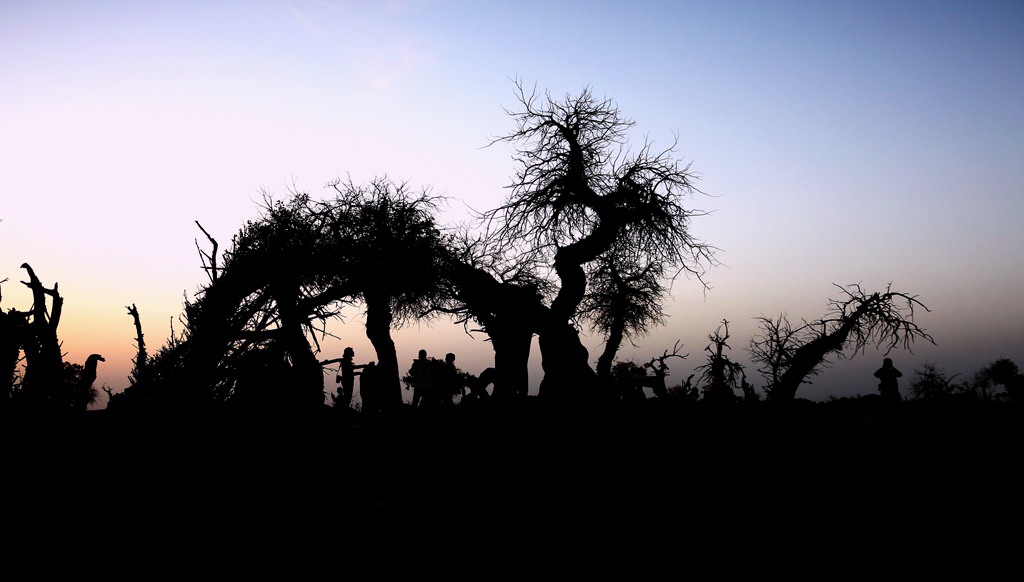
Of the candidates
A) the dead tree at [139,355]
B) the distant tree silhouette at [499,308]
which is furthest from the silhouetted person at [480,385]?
the dead tree at [139,355]

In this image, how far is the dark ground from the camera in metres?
8.36

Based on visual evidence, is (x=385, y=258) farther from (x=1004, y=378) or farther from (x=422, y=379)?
(x=1004, y=378)

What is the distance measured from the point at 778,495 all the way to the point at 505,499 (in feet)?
14.7

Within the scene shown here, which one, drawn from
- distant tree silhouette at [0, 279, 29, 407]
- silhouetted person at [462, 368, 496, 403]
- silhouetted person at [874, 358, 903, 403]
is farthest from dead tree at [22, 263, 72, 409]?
silhouetted person at [874, 358, 903, 403]

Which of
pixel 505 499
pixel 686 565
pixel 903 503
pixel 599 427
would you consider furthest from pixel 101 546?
pixel 903 503

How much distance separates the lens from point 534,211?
18.1 meters

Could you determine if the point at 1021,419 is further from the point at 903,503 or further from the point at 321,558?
the point at 321,558

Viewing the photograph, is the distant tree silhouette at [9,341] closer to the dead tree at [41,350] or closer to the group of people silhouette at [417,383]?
the dead tree at [41,350]

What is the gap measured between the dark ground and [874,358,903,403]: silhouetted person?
11.1 feet

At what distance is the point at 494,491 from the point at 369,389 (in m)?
8.50

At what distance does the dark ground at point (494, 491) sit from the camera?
8359mm

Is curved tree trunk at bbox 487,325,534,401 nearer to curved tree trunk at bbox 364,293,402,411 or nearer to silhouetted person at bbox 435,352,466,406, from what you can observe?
silhouetted person at bbox 435,352,466,406

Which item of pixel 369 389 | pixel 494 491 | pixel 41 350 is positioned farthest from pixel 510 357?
pixel 41 350

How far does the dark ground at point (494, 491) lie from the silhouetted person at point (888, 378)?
3.37 m
